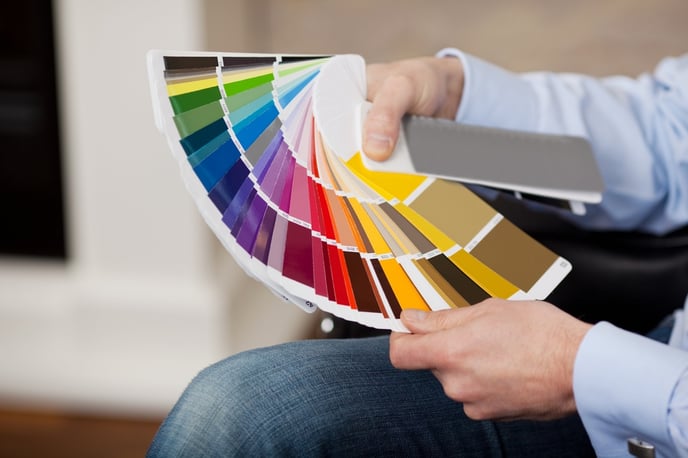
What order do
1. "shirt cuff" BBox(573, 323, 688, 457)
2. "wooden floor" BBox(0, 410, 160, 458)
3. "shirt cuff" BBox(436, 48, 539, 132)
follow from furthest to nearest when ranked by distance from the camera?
"wooden floor" BBox(0, 410, 160, 458)
"shirt cuff" BBox(436, 48, 539, 132)
"shirt cuff" BBox(573, 323, 688, 457)

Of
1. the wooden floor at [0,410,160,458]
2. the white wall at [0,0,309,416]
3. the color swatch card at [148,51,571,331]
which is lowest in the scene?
the wooden floor at [0,410,160,458]

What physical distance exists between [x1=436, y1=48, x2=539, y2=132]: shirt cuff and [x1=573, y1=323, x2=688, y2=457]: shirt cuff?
29 cm

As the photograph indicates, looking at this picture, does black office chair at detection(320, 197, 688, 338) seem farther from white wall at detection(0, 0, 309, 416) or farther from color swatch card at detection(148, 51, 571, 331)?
white wall at detection(0, 0, 309, 416)

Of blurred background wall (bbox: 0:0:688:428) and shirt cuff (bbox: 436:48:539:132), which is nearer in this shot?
shirt cuff (bbox: 436:48:539:132)

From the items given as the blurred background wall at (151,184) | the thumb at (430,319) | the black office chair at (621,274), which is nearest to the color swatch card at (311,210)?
the thumb at (430,319)

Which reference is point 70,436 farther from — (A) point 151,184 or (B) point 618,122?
(B) point 618,122

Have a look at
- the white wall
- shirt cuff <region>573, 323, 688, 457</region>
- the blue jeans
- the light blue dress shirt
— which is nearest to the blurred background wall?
the white wall

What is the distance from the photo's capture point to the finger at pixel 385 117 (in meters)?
0.61

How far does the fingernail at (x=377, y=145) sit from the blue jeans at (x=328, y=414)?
156mm

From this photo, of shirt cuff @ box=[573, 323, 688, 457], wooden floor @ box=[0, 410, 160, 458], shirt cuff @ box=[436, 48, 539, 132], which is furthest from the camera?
wooden floor @ box=[0, 410, 160, 458]

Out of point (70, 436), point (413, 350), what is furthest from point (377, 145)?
point (70, 436)

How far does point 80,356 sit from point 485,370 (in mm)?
1168

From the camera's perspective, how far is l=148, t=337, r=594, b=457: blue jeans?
0.60 metres

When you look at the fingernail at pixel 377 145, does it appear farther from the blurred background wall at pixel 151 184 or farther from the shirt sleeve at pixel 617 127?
the blurred background wall at pixel 151 184
